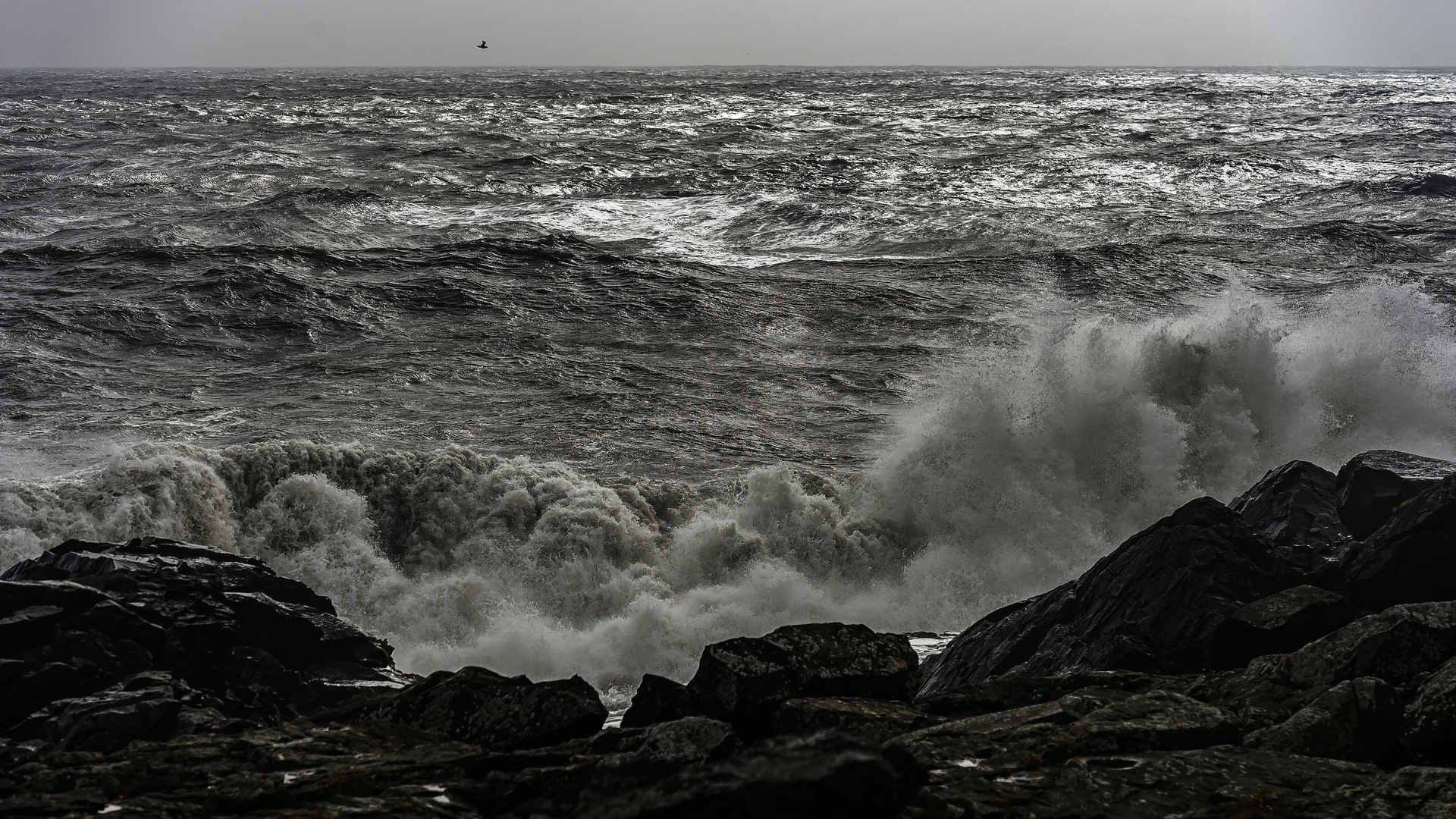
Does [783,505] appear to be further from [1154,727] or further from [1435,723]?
[1435,723]

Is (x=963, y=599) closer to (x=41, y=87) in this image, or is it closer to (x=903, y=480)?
(x=903, y=480)

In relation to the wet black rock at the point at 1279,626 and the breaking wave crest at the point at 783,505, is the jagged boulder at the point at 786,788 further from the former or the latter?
the breaking wave crest at the point at 783,505

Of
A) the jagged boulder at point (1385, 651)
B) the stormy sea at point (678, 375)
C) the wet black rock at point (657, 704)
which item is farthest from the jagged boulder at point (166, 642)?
the jagged boulder at point (1385, 651)

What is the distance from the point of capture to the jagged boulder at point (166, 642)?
241 inches

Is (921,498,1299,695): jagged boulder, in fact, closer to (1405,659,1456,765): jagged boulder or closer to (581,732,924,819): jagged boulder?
(1405,659,1456,765): jagged boulder

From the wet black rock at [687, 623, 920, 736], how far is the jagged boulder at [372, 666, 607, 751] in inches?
23.8

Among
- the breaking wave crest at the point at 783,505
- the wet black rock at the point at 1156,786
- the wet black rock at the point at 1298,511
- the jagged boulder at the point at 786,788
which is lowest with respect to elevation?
the breaking wave crest at the point at 783,505

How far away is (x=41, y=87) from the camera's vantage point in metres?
97.7

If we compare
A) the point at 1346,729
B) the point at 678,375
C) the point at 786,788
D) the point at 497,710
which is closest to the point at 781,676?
the point at 497,710

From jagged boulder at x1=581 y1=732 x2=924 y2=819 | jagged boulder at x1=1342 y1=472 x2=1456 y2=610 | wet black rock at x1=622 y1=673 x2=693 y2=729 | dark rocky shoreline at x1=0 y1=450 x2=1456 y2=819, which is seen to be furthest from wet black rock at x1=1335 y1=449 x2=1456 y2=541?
jagged boulder at x1=581 y1=732 x2=924 y2=819

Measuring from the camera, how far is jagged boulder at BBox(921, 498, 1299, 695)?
6.80 m

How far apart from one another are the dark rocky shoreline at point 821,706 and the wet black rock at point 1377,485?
367mm

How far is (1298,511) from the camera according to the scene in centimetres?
889

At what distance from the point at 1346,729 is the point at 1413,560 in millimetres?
2937
